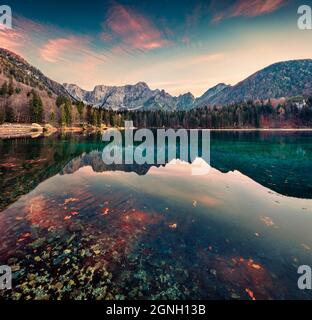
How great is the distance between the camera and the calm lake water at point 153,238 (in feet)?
28.4

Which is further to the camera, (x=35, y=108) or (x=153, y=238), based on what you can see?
(x=35, y=108)

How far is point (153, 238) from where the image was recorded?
1255 cm

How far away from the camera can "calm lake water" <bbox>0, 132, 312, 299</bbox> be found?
8.65m

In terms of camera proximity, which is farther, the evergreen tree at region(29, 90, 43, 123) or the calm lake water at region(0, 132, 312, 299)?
the evergreen tree at region(29, 90, 43, 123)

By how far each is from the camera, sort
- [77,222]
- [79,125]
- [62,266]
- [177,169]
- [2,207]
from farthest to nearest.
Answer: [79,125], [177,169], [2,207], [77,222], [62,266]

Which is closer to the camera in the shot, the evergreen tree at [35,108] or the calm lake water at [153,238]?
the calm lake water at [153,238]

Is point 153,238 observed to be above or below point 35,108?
below

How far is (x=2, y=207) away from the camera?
16219 mm

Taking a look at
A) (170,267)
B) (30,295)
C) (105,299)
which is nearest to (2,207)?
(30,295)

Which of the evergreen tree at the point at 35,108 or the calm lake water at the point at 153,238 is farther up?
the evergreen tree at the point at 35,108

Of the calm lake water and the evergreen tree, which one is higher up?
the evergreen tree
